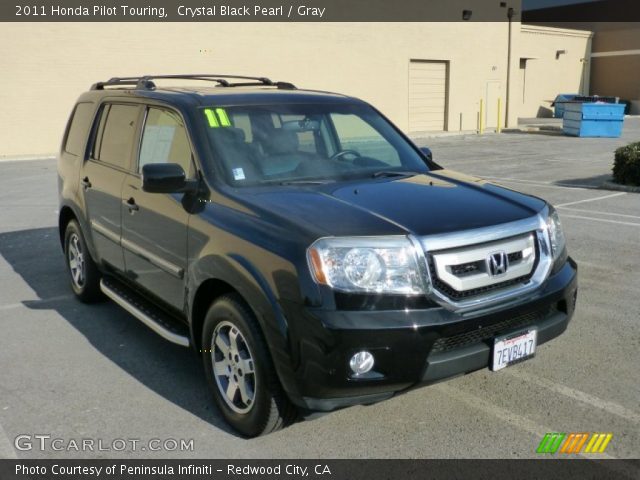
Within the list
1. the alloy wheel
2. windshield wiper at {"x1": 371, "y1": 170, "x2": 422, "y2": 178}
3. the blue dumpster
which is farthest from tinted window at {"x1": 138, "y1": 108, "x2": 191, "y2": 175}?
the blue dumpster

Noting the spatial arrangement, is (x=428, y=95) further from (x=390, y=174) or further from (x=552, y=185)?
(x=390, y=174)

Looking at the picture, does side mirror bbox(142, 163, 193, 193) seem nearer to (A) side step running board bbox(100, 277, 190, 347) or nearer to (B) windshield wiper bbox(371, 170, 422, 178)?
(A) side step running board bbox(100, 277, 190, 347)

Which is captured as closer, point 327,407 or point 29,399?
point 327,407

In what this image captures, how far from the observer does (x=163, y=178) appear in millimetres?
3688

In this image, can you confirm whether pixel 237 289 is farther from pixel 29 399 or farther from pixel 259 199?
pixel 29 399

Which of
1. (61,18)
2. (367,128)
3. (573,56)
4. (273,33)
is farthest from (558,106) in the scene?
(367,128)

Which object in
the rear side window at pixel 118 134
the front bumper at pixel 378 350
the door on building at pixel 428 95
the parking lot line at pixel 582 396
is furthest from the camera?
the door on building at pixel 428 95

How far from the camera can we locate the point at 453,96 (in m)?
29.4

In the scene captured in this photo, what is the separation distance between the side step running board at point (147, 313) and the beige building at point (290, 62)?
1623cm

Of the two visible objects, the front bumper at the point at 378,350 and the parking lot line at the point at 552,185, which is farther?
the parking lot line at the point at 552,185

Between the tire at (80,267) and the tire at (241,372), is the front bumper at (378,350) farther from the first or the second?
the tire at (80,267)

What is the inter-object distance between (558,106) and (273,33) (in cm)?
2220

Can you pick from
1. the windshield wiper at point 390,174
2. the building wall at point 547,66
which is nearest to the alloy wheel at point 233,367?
the windshield wiper at point 390,174

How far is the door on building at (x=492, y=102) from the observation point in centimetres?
3094
